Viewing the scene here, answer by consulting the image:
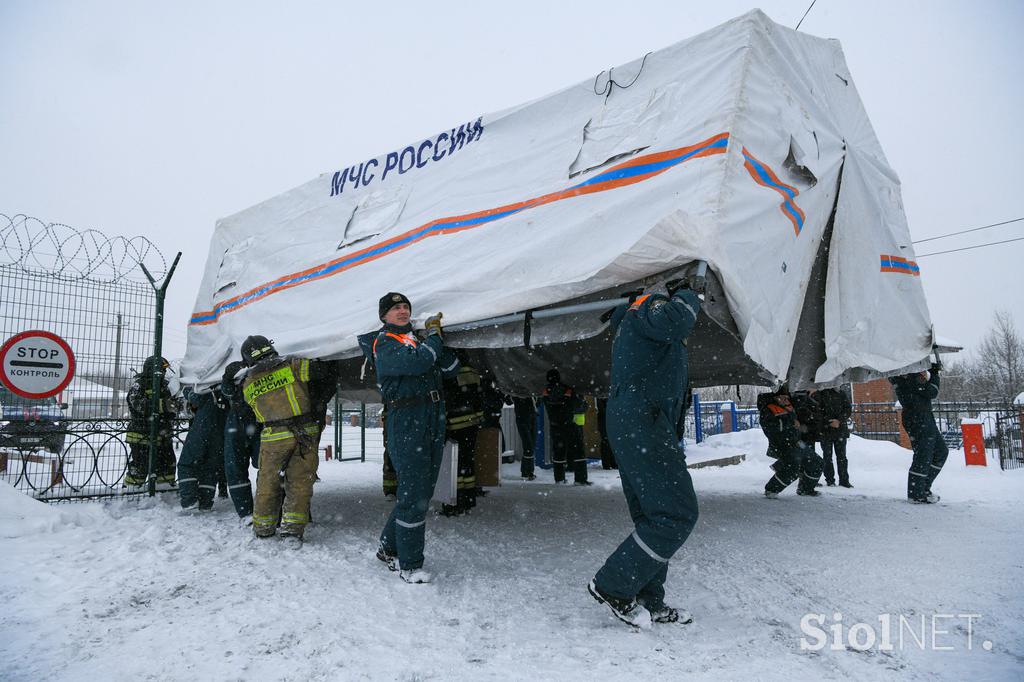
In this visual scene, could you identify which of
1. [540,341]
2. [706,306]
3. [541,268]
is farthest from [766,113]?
A: [540,341]

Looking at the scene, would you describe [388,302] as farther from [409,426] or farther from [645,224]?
[645,224]

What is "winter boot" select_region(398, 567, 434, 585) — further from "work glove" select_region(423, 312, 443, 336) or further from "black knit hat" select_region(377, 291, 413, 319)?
"black knit hat" select_region(377, 291, 413, 319)

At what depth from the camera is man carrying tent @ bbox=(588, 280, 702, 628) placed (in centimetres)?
260

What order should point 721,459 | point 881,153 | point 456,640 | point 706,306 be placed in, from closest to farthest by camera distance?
1. point 456,640
2. point 706,306
3. point 881,153
4. point 721,459

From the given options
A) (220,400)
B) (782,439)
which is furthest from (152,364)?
(782,439)

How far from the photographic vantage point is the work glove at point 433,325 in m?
3.79

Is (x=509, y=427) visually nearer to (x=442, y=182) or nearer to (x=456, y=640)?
(x=442, y=182)

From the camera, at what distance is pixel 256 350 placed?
4.54m

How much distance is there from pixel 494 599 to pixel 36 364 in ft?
16.9

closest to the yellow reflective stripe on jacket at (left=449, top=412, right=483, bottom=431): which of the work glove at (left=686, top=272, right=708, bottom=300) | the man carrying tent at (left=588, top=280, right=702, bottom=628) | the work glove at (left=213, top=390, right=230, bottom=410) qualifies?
the work glove at (left=213, top=390, right=230, bottom=410)

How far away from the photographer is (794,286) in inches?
141

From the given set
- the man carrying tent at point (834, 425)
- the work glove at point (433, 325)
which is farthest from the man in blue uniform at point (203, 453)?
the man carrying tent at point (834, 425)

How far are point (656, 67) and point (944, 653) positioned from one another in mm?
3505

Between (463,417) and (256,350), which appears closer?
(256,350)
